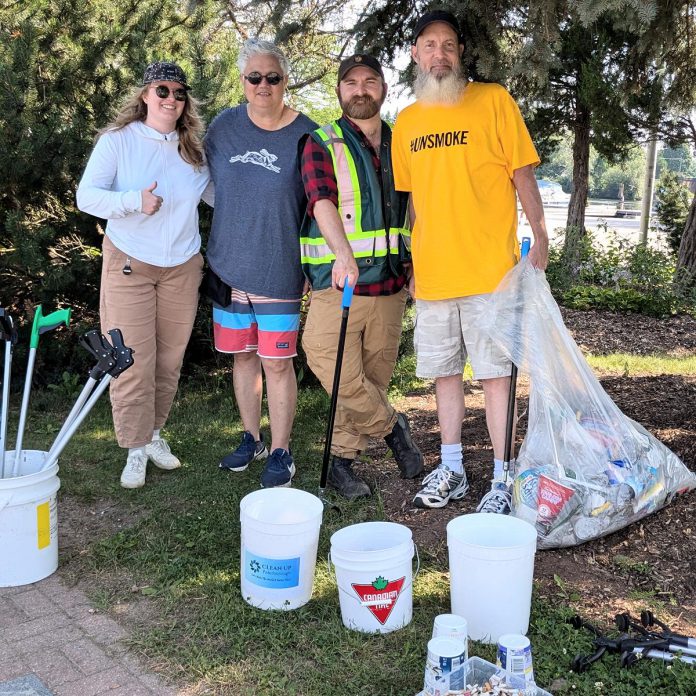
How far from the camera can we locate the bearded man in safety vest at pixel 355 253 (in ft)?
11.9

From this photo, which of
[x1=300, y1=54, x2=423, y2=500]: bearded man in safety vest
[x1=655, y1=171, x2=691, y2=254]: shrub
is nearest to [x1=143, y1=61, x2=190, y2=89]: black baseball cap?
[x1=300, y1=54, x2=423, y2=500]: bearded man in safety vest

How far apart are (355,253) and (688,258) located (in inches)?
284

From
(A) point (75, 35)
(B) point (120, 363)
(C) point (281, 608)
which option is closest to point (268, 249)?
(B) point (120, 363)

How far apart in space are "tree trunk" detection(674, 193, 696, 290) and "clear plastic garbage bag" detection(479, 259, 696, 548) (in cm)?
651

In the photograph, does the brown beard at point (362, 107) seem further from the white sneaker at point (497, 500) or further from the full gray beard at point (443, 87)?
the white sneaker at point (497, 500)

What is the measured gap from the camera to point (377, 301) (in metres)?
3.81

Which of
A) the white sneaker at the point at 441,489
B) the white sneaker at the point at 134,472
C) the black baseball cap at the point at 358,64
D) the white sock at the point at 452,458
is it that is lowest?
the white sneaker at the point at 134,472

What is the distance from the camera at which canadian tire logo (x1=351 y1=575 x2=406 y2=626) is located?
267 cm

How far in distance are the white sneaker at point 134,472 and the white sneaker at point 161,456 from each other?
16 cm

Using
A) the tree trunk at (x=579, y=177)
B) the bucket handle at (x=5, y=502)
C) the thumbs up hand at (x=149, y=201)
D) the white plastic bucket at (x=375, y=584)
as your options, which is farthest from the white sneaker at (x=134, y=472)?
the tree trunk at (x=579, y=177)

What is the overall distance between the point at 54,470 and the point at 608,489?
220 centimetres

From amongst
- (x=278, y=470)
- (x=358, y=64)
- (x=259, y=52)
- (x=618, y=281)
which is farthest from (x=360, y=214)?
(x=618, y=281)

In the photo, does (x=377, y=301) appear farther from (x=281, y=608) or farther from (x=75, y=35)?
(x=75, y=35)

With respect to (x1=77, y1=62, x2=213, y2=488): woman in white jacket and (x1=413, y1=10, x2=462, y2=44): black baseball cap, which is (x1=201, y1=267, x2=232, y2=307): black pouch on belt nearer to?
(x1=77, y1=62, x2=213, y2=488): woman in white jacket
